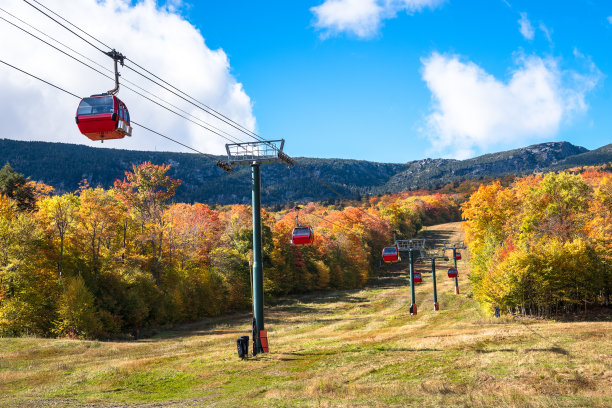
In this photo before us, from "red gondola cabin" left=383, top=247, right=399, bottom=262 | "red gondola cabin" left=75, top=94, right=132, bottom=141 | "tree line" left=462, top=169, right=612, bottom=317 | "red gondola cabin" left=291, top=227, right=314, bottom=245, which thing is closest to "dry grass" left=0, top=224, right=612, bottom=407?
"tree line" left=462, top=169, right=612, bottom=317

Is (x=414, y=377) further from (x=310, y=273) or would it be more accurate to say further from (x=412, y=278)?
(x=310, y=273)

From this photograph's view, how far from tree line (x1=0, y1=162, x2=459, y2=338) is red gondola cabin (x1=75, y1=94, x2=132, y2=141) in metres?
30.4

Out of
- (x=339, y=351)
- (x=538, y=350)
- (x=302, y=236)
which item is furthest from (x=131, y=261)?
(x=538, y=350)

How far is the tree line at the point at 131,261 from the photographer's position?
145ft

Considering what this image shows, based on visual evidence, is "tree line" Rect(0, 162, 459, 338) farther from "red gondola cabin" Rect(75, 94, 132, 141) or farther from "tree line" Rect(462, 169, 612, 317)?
"red gondola cabin" Rect(75, 94, 132, 141)

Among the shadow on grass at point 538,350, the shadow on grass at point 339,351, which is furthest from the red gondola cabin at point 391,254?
the shadow on grass at point 538,350

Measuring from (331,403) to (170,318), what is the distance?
1883 inches

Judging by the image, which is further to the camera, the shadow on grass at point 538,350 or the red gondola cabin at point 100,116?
the shadow on grass at point 538,350

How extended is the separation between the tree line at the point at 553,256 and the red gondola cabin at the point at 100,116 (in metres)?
37.0

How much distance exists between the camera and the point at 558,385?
16.2 m

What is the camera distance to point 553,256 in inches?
1586

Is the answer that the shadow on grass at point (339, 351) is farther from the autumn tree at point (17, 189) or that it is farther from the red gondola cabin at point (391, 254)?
the autumn tree at point (17, 189)

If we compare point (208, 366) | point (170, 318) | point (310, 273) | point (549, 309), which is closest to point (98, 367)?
point (208, 366)

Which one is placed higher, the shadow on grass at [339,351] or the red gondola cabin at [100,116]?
the red gondola cabin at [100,116]
